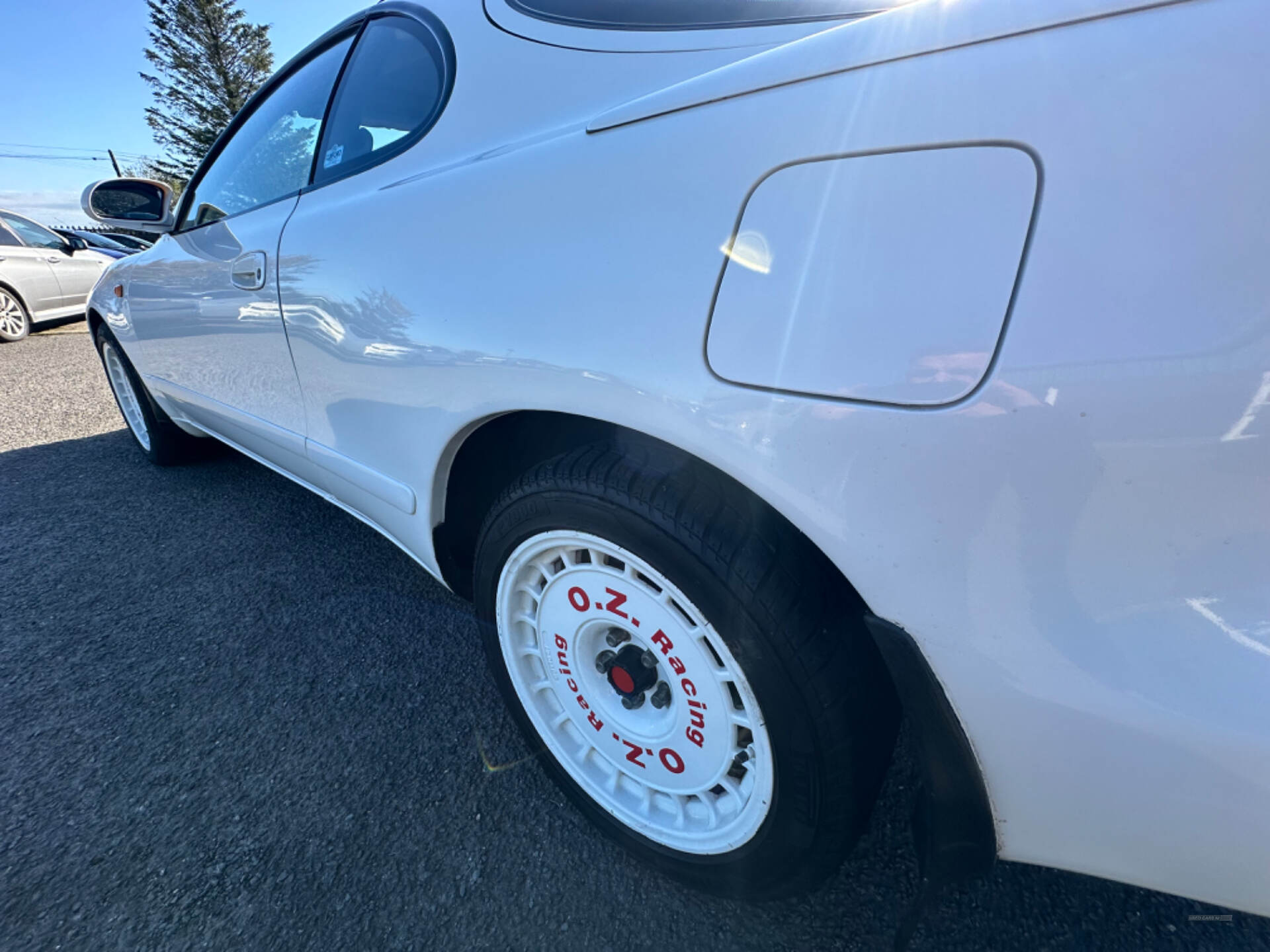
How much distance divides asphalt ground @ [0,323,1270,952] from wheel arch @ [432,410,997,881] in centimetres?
41

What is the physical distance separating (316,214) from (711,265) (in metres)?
1.27

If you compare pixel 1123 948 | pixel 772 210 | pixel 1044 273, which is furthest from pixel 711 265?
pixel 1123 948

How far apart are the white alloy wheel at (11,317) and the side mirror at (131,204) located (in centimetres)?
660

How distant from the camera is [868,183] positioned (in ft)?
2.39

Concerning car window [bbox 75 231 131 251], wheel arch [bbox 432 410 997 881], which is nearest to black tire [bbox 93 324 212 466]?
wheel arch [bbox 432 410 997 881]

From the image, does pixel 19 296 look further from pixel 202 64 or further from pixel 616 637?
pixel 202 64

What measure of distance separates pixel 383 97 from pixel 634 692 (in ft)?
5.50

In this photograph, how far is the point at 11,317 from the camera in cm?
759

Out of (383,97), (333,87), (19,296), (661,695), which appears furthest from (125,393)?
(19,296)

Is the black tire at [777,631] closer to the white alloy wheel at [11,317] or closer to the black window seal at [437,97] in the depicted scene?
the black window seal at [437,97]

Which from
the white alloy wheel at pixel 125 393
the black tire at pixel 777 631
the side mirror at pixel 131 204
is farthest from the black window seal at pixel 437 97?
the white alloy wheel at pixel 125 393

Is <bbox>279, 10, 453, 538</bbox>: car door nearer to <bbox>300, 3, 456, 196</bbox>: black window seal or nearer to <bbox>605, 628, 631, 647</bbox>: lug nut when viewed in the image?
<bbox>300, 3, 456, 196</bbox>: black window seal

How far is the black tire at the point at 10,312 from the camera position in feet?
24.5

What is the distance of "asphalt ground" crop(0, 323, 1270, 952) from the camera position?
4.01 feet
